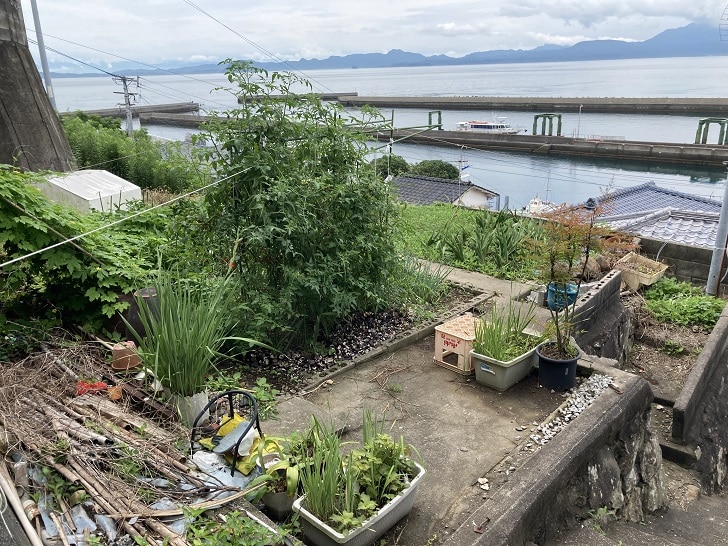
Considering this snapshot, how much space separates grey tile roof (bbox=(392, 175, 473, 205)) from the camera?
57.1ft

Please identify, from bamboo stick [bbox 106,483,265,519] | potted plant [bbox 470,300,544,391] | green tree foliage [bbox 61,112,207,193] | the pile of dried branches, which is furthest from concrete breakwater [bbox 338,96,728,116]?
bamboo stick [bbox 106,483,265,519]

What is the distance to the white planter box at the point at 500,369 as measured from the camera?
4395mm

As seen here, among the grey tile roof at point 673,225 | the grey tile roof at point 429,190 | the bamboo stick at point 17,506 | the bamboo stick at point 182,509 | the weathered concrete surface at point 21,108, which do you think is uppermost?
the weathered concrete surface at point 21,108

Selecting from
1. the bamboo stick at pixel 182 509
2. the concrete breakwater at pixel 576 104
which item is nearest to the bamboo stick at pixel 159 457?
the bamboo stick at pixel 182 509

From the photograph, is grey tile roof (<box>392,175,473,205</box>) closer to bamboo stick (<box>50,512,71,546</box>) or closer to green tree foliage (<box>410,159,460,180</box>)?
green tree foliage (<box>410,159,460,180</box>)

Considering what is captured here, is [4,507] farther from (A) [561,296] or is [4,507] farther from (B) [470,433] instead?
(A) [561,296]

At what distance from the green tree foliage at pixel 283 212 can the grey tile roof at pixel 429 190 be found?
39.9 feet

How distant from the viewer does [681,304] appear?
8219 millimetres

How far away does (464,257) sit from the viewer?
26.7 feet

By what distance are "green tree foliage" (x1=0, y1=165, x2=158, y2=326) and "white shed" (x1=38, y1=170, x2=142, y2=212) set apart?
3.39 meters

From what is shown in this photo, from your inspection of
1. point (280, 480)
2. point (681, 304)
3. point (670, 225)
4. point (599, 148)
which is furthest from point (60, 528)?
point (599, 148)

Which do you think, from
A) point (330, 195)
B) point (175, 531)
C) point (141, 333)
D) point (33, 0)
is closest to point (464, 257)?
point (330, 195)

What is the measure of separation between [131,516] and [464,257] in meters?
6.57

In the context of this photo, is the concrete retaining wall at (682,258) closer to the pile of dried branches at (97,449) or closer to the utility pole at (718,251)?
the utility pole at (718,251)
